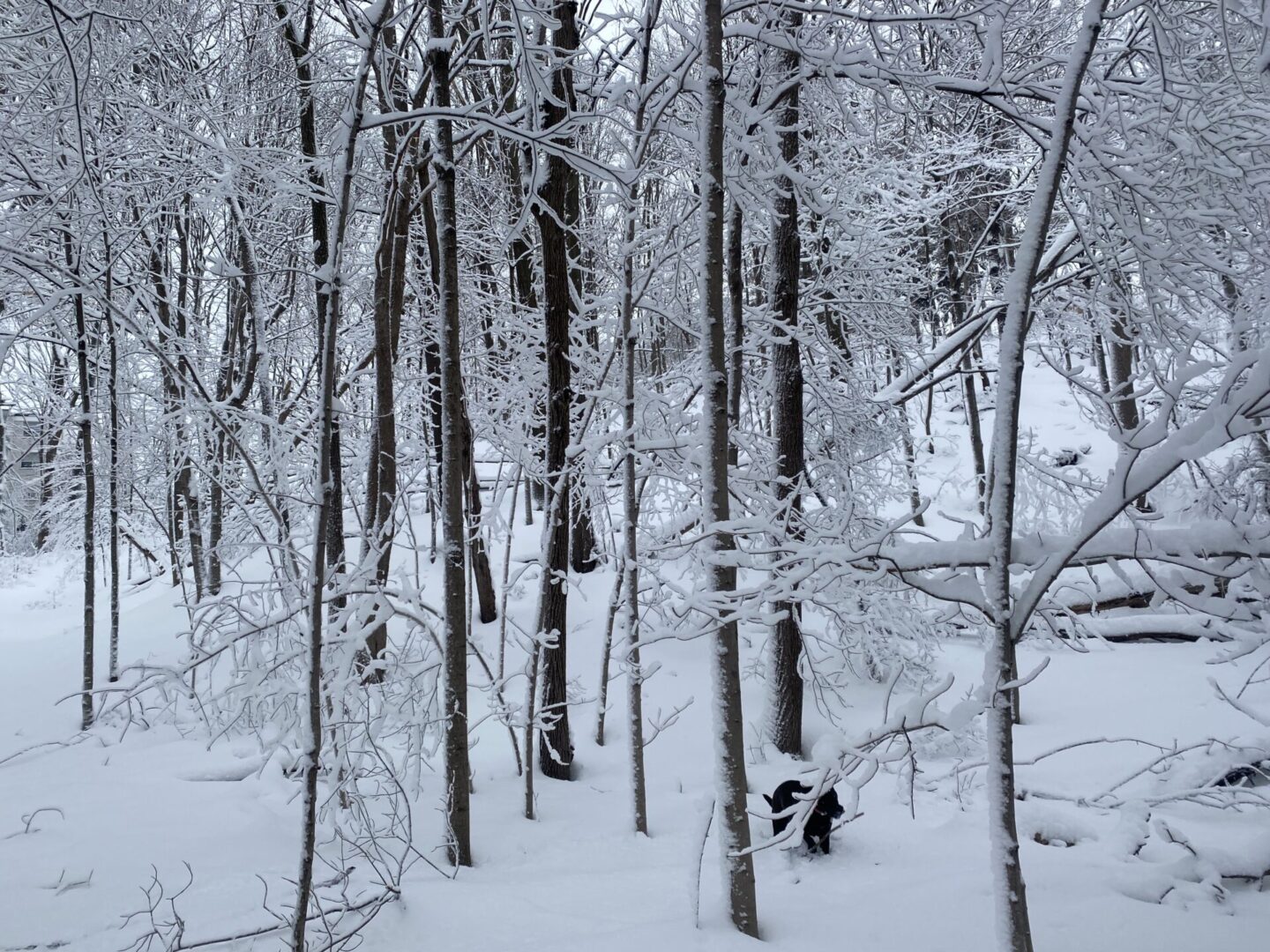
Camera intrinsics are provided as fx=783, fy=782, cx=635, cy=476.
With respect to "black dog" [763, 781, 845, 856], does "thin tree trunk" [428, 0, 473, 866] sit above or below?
above

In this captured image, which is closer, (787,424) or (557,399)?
(557,399)

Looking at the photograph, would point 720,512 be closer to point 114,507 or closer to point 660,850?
point 660,850

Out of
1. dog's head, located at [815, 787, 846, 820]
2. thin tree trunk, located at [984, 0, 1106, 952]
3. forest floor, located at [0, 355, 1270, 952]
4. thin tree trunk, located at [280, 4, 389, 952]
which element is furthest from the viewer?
dog's head, located at [815, 787, 846, 820]

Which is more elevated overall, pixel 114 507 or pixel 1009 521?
pixel 114 507

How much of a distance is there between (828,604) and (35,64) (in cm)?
647

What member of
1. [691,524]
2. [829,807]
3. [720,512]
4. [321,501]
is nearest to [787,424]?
[691,524]

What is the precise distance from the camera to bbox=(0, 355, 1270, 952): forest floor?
3.22 meters

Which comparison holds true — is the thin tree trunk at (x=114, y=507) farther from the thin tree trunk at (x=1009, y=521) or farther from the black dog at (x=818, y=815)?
the thin tree trunk at (x=1009, y=521)

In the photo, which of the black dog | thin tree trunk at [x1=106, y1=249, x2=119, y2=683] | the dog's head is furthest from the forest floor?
thin tree trunk at [x1=106, y1=249, x2=119, y2=683]

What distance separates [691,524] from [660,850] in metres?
3.40

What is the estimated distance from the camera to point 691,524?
776 cm

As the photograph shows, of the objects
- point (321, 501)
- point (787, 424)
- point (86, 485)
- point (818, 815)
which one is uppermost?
point (787, 424)

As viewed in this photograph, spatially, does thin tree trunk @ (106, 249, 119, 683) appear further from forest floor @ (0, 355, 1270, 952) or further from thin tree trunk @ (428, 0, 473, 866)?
thin tree trunk @ (428, 0, 473, 866)

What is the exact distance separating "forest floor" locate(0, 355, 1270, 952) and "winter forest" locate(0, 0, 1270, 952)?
1.4 inches
